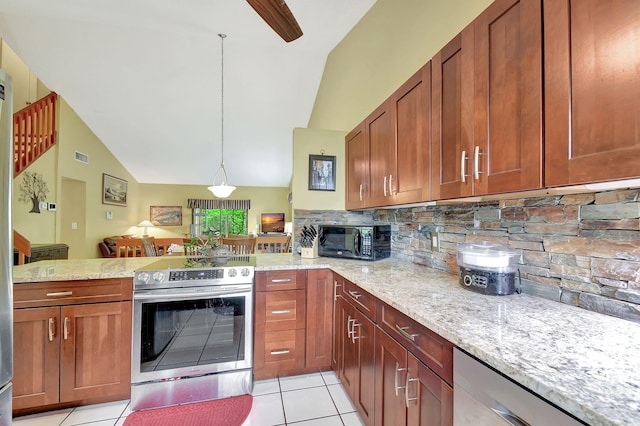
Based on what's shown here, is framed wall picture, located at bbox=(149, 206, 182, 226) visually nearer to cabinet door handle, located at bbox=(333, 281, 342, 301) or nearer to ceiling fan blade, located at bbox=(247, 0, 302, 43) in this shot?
ceiling fan blade, located at bbox=(247, 0, 302, 43)

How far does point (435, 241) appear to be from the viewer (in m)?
1.80

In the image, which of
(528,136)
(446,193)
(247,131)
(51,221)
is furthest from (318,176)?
(51,221)

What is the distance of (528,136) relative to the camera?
2.89 feet

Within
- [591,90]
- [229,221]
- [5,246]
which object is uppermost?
[591,90]

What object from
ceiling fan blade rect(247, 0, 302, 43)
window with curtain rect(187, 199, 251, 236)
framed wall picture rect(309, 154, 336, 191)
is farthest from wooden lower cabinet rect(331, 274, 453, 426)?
window with curtain rect(187, 199, 251, 236)

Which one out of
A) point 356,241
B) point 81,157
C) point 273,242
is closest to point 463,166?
point 356,241

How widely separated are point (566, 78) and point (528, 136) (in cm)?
18

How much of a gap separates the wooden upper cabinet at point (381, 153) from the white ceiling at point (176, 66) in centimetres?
146

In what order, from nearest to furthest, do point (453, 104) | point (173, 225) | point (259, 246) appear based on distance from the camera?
point (453, 104) < point (259, 246) < point (173, 225)

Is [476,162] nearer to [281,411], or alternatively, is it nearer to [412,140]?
[412,140]

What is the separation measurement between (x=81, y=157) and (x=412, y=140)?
20.6 feet

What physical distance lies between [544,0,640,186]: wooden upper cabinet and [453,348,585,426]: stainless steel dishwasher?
58 centimetres

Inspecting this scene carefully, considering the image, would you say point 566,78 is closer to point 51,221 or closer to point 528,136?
point 528,136

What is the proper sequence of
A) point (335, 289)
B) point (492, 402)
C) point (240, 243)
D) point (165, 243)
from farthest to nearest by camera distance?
point (165, 243) < point (240, 243) < point (335, 289) < point (492, 402)
